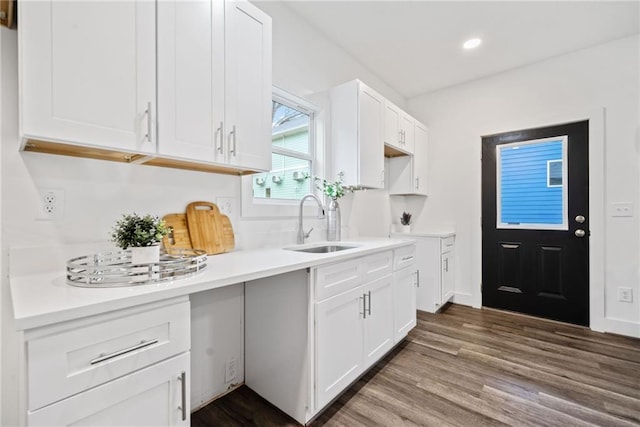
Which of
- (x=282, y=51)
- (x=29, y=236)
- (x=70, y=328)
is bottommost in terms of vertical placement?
(x=70, y=328)

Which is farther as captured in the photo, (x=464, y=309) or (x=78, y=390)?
(x=464, y=309)

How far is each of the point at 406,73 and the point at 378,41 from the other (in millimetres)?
764

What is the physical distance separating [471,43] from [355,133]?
149cm

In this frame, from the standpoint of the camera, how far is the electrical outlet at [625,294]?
2.66m

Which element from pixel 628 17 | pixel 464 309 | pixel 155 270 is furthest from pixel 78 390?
pixel 628 17

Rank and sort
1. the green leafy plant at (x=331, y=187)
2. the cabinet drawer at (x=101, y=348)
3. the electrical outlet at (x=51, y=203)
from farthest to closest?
1. the green leafy plant at (x=331, y=187)
2. the electrical outlet at (x=51, y=203)
3. the cabinet drawer at (x=101, y=348)

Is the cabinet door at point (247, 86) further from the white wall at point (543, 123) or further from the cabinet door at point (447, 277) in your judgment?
the white wall at point (543, 123)

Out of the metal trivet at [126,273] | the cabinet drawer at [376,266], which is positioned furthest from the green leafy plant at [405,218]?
the metal trivet at [126,273]

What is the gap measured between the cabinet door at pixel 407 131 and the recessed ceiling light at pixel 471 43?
0.81m

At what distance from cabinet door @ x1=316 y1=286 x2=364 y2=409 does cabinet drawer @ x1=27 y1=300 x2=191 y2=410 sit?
0.75m

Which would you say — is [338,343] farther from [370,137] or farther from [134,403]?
[370,137]

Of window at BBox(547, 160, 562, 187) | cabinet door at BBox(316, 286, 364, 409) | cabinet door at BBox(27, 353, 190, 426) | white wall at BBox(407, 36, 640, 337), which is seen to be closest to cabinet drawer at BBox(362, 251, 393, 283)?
cabinet door at BBox(316, 286, 364, 409)

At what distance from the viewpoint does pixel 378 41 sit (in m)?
2.73

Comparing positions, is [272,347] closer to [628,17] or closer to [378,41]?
[378,41]
